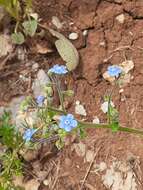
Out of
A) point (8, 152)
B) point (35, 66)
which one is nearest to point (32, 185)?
point (8, 152)

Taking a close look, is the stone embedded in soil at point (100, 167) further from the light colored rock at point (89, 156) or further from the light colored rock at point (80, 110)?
the light colored rock at point (80, 110)

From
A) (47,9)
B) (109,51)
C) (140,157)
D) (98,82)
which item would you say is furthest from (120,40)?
(140,157)

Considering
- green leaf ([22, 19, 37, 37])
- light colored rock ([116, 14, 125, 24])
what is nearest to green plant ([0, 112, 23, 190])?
green leaf ([22, 19, 37, 37])

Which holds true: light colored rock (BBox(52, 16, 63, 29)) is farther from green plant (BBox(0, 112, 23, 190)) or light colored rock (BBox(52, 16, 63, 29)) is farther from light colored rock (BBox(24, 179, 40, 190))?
light colored rock (BBox(24, 179, 40, 190))

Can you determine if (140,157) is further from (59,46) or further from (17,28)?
(17,28)

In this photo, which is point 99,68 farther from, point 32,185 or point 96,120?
point 32,185
